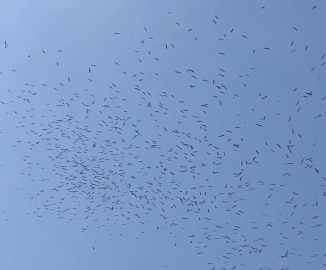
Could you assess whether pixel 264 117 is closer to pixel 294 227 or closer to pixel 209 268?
pixel 294 227

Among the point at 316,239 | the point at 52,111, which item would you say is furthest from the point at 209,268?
the point at 52,111

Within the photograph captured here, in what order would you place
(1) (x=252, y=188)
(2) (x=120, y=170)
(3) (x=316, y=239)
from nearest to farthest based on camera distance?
(3) (x=316, y=239) → (1) (x=252, y=188) → (2) (x=120, y=170)

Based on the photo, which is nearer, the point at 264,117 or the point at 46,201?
the point at 264,117

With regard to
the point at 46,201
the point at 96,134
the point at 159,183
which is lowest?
the point at 46,201

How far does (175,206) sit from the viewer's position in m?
8.04

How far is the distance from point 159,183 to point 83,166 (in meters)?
1.49

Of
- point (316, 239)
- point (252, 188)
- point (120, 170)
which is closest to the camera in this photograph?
point (316, 239)

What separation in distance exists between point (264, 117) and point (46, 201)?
426 centimetres

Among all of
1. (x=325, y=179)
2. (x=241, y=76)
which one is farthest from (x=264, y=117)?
(x=325, y=179)

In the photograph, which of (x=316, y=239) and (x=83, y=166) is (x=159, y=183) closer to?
(x=83, y=166)

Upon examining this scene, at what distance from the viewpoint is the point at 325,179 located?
725 centimetres

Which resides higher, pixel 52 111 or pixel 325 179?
pixel 52 111

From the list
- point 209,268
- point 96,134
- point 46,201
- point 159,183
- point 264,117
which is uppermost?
point 264,117

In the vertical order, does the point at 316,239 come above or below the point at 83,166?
below
